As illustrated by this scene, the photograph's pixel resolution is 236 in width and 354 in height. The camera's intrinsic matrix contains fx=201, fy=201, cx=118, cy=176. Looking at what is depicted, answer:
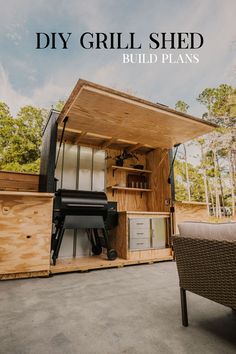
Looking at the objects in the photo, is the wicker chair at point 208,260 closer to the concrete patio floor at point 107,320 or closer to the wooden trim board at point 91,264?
the concrete patio floor at point 107,320

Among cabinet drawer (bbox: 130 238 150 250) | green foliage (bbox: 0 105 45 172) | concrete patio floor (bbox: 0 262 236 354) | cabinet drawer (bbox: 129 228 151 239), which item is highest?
green foliage (bbox: 0 105 45 172)

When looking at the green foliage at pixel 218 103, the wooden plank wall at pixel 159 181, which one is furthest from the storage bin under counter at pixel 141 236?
the green foliage at pixel 218 103

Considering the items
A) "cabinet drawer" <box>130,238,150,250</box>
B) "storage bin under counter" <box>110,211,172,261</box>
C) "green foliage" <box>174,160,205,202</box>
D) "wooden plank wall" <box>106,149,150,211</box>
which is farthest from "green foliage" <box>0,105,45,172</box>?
"green foliage" <box>174,160,205,202</box>

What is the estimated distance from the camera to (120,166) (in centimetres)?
478

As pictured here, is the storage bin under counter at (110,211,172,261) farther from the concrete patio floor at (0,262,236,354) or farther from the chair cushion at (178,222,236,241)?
the chair cushion at (178,222,236,241)

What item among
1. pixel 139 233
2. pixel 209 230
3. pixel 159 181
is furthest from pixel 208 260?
pixel 159 181

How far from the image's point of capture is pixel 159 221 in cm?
396

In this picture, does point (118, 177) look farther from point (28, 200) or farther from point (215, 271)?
point (215, 271)

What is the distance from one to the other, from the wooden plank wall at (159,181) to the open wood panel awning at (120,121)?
13.8 inches

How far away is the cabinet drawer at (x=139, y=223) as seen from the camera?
363 centimetres

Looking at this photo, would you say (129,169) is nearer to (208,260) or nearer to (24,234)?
(24,234)

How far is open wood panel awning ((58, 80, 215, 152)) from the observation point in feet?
8.63

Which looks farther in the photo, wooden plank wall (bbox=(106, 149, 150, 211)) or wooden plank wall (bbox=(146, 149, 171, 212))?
wooden plank wall (bbox=(106, 149, 150, 211))

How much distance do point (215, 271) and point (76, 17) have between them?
830cm
